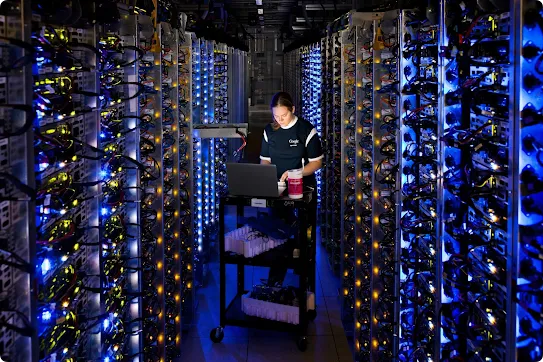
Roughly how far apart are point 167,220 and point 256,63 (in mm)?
21213

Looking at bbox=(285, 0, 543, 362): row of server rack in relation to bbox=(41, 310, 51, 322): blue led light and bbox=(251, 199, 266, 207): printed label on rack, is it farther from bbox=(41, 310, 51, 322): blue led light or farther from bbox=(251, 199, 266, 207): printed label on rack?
bbox=(41, 310, 51, 322): blue led light

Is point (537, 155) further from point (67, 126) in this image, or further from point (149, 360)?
point (149, 360)

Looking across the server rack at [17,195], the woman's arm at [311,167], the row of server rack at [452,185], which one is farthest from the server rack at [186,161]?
the server rack at [17,195]

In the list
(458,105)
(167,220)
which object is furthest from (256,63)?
(458,105)

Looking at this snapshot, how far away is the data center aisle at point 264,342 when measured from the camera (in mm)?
5598

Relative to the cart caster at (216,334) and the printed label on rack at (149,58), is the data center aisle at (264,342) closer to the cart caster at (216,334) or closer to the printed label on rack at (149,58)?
the cart caster at (216,334)

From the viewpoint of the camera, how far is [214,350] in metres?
5.72

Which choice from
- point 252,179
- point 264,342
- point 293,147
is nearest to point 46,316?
point 252,179

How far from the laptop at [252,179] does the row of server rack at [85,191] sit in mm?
471

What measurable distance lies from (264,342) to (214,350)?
0.46 metres

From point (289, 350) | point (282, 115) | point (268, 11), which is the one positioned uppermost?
point (268, 11)

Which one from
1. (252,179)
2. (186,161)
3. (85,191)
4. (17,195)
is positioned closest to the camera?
(17,195)

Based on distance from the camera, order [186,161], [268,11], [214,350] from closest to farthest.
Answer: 1. [214,350]
2. [186,161]
3. [268,11]

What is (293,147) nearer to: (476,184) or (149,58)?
(149,58)
